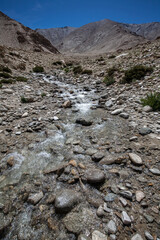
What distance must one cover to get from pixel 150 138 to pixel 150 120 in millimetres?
1225

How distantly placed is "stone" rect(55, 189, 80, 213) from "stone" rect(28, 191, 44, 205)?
39 centimetres

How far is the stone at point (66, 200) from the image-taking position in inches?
87.3

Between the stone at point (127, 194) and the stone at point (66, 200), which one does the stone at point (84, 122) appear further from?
the stone at point (127, 194)

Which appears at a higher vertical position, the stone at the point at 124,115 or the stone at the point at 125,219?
the stone at the point at 124,115

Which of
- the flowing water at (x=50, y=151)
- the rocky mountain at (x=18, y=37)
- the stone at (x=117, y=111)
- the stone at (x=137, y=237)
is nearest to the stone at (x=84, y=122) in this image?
the flowing water at (x=50, y=151)

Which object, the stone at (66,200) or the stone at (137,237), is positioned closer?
the stone at (137,237)

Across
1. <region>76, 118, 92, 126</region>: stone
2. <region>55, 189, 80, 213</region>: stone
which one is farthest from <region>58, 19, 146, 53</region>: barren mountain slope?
<region>55, 189, 80, 213</region>: stone

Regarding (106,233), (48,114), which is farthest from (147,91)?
(106,233)

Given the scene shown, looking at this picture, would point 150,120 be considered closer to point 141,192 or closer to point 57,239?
point 141,192

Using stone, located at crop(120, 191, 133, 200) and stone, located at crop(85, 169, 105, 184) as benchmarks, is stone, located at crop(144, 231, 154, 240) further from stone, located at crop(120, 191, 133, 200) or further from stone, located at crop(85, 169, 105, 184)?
stone, located at crop(85, 169, 105, 184)

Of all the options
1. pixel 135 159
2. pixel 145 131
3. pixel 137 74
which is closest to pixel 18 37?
pixel 137 74

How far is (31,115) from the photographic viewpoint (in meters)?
5.90

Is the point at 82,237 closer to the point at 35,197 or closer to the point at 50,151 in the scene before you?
the point at 35,197

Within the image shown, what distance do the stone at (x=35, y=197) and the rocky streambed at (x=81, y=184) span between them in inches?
0.7
